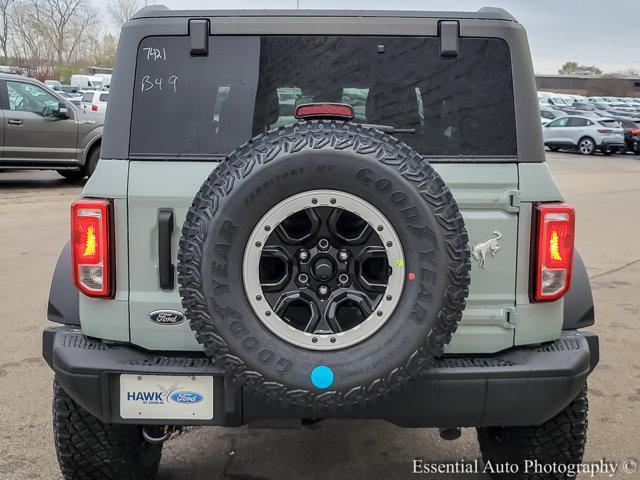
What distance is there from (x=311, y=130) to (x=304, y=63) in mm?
514

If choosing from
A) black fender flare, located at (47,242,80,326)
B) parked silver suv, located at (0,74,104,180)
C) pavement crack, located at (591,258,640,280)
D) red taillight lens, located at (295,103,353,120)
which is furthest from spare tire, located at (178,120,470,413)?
parked silver suv, located at (0,74,104,180)

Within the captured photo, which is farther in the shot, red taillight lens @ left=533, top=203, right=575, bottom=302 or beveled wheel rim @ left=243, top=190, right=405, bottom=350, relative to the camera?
red taillight lens @ left=533, top=203, right=575, bottom=302

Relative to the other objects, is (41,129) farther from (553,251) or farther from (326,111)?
(553,251)

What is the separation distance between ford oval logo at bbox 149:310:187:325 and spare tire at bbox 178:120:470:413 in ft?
0.87

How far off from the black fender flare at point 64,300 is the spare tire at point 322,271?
76 cm

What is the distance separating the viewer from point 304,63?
2.80 m

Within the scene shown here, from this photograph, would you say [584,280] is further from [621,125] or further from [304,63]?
[621,125]

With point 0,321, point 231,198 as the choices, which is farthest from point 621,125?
point 231,198

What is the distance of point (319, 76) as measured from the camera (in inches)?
111

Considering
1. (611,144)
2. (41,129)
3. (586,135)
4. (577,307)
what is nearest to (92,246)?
(577,307)

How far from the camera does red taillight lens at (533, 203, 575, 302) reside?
2.66 meters

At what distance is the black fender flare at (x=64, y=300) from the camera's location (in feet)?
9.77

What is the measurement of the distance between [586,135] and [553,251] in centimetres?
2612

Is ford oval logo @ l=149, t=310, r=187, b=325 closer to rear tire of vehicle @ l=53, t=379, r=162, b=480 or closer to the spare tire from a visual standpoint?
the spare tire
